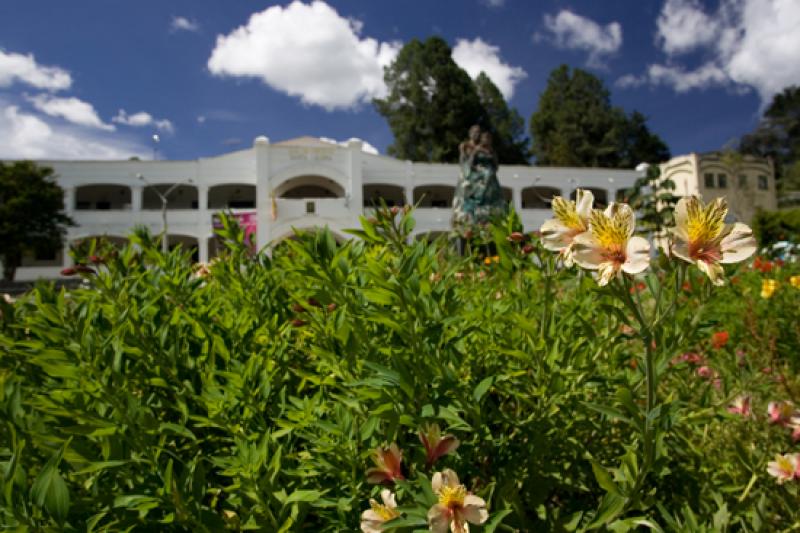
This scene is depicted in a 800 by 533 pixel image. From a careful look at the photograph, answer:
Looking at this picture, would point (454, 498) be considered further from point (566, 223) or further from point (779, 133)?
point (779, 133)

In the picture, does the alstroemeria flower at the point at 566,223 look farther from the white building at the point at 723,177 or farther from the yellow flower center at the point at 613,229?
the white building at the point at 723,177

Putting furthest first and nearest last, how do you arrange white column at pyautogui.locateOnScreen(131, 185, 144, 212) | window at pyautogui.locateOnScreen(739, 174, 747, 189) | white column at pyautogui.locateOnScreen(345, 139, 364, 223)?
window at pyautogui.locateOnScreen(739, 174, 747, 189), white column at pyautogui.locateOnScreen(345, 139, 364, 223), white column at pyautogui.locateOnScreen(131, 185, 144, 212)

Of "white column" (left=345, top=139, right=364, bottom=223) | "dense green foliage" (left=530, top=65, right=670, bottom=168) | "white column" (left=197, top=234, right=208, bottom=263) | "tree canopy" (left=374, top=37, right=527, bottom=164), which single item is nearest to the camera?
"white column" (left=197, top=234, right=208, bottom=263)

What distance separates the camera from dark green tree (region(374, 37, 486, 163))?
34625 millimetres

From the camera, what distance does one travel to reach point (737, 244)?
Result: 73cm

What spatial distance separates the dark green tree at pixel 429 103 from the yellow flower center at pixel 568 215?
3435 cm

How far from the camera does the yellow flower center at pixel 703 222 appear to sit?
705 mm

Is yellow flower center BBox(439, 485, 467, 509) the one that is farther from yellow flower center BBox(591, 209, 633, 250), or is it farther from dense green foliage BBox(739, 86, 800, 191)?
dense green foliage BBox(739, 86, 800, 191)

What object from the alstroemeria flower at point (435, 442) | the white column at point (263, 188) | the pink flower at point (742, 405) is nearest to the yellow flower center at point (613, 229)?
the alstroemeria flower at point (435, 442)

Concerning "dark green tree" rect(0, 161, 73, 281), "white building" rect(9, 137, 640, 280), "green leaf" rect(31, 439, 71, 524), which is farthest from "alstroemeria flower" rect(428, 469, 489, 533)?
"dark green tree" rect(0, 161, 73, 281)

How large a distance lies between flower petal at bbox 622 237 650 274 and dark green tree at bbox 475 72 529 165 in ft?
126

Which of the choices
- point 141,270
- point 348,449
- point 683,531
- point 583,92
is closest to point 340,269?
point 348,449

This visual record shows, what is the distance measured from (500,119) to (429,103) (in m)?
6.96

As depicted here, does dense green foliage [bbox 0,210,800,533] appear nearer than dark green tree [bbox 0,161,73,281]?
Yes
